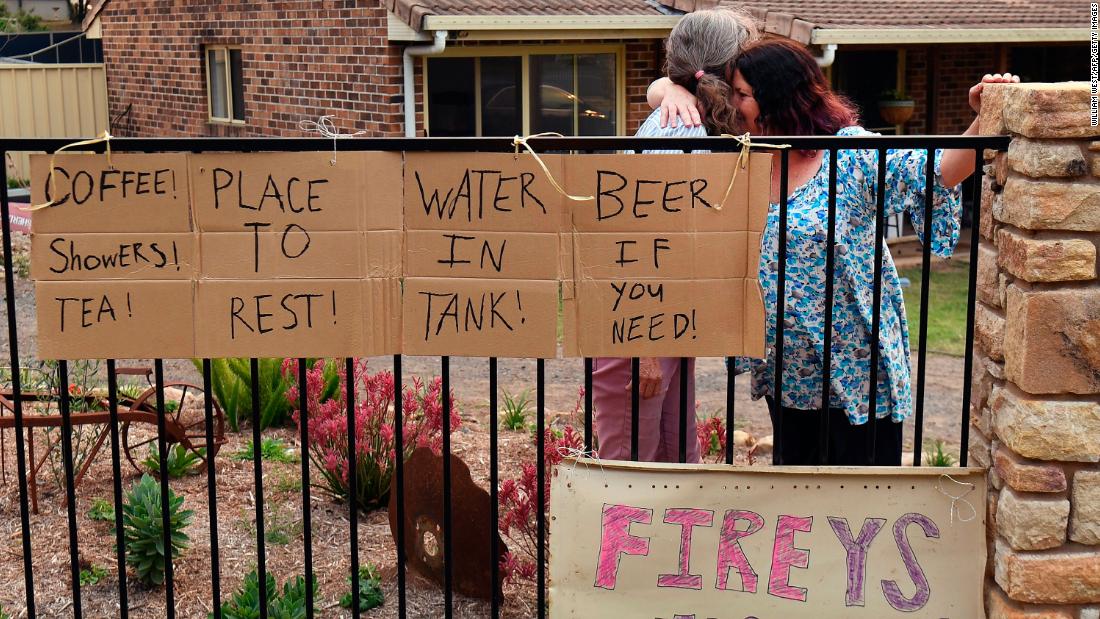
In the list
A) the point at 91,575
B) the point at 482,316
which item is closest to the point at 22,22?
the point at 91,575

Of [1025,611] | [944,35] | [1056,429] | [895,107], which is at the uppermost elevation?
[944,35]

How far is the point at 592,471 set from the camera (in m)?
2.85

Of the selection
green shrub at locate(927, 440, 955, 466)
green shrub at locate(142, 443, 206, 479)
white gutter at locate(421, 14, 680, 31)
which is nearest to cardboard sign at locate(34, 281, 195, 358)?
green shrub at locate(142, 443, 206, 479)

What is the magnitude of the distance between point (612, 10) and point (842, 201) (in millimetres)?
7646

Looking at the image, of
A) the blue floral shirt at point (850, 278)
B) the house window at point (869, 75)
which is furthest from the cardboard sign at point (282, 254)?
the house window at point (869, 75)

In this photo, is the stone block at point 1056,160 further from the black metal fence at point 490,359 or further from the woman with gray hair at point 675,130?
the woman with gray hair at point 675,130

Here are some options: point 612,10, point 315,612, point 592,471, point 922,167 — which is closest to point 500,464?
point 315,612

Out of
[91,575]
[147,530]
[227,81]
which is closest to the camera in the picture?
[147,530]

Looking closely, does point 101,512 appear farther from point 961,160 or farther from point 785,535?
point 961,160

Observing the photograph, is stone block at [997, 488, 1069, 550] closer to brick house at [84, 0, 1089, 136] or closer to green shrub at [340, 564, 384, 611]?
green shrub at [340, 564, 384, 611]

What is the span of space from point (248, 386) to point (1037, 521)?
10.9 ft

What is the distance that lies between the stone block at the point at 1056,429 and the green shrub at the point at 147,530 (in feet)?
7.64

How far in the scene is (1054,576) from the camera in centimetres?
278

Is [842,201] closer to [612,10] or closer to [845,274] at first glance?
[845,274]
